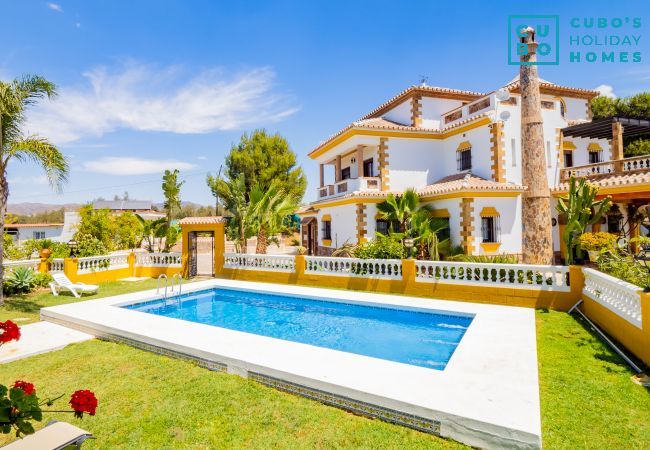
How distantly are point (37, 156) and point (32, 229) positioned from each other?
46.0 m

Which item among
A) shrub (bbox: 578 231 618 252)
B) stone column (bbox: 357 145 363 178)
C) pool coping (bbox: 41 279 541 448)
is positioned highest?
stone column (bbox: 357 145 363 178)

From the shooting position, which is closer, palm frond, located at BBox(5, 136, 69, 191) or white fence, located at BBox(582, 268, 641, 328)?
white fence, located at BBox(582, 268, 641, 328)

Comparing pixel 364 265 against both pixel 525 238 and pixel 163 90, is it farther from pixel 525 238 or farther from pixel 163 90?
pixel 163 90

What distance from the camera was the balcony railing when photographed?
17.6 m

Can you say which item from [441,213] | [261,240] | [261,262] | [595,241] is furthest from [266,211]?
[595,241]

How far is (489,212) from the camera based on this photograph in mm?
17688

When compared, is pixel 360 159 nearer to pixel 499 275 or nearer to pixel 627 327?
pixel 499 275

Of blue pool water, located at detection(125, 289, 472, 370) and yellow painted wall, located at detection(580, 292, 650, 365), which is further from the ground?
yellow painted wall, located at detection(580, 292, 650, 365)

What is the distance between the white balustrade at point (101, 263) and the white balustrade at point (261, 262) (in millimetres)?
5966

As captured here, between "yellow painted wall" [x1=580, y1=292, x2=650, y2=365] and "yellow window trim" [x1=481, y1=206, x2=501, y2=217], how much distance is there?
8.53 m

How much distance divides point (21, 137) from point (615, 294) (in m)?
18.6

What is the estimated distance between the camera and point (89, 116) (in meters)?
17.5

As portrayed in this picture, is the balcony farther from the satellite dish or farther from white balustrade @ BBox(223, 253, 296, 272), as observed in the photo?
the satellite dish

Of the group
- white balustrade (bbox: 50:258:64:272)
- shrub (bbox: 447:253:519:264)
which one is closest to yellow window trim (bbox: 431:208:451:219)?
shrub (bbox: 447:253:519:264)
